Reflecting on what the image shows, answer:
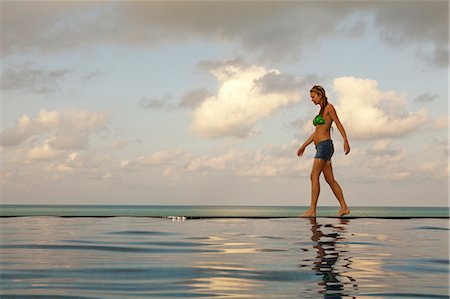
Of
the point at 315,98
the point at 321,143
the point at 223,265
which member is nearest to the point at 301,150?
the point at 321,143

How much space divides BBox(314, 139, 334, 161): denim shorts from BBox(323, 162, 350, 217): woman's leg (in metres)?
0.29

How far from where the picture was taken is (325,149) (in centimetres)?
1675

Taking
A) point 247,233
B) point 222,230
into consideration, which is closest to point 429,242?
point 247,233

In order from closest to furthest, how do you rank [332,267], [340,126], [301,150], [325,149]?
1. [332,267]
2. [340,126]
3. [325,149]
4. [301,150]

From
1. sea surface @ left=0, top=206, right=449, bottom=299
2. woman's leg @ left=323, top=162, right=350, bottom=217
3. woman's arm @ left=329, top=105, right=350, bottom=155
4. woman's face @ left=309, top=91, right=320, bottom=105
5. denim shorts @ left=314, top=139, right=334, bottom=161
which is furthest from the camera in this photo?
woman's leg @ left=323, top=162, right=350, bottom=217

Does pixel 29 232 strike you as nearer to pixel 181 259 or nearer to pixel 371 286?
pixel 181 259

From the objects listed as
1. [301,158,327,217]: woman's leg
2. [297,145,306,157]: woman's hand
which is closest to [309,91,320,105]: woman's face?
[297,145,306,157]: woman's hand

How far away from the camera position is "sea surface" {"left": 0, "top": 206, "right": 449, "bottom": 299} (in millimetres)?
5266

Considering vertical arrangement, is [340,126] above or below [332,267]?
above

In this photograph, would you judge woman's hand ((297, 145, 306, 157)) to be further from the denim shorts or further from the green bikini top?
A: the green bikini top

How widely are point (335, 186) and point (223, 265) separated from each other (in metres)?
10.7

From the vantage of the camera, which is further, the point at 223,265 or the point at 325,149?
the point at 325,149

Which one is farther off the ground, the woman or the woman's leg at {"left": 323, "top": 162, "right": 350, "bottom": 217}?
the woman

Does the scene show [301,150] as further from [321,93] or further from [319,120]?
[321,93]
